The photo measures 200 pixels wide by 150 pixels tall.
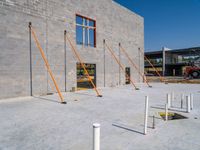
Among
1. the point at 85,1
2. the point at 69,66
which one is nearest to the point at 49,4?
the point at 85,1

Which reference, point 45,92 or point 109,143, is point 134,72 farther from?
point 109,143

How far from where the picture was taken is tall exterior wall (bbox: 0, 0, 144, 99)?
7598mm

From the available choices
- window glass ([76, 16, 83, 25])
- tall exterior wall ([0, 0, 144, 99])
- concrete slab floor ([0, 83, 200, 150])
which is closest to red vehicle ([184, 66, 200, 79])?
tall exterior wall ([0, 0, 144, 99])

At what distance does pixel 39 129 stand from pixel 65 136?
0.80 m

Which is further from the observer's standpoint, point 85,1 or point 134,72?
point 134,72

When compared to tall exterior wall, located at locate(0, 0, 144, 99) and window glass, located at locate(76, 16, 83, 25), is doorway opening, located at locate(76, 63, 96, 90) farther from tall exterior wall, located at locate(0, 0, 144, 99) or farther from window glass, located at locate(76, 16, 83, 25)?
window glass, located at locate(76, 16, 83, 25)

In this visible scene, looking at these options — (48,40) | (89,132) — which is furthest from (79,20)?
(89,132)

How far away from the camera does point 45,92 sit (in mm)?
9117

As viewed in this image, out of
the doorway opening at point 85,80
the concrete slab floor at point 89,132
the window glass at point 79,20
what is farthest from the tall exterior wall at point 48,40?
the concrete slab floor at point 89,132

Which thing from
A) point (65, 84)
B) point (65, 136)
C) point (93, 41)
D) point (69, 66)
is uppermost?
point (93, 41)

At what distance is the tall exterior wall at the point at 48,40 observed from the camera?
7598mm

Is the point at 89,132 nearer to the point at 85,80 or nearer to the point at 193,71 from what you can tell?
the point at 85,80

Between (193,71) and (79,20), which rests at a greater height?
(79,20)

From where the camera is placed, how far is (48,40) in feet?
30.6
